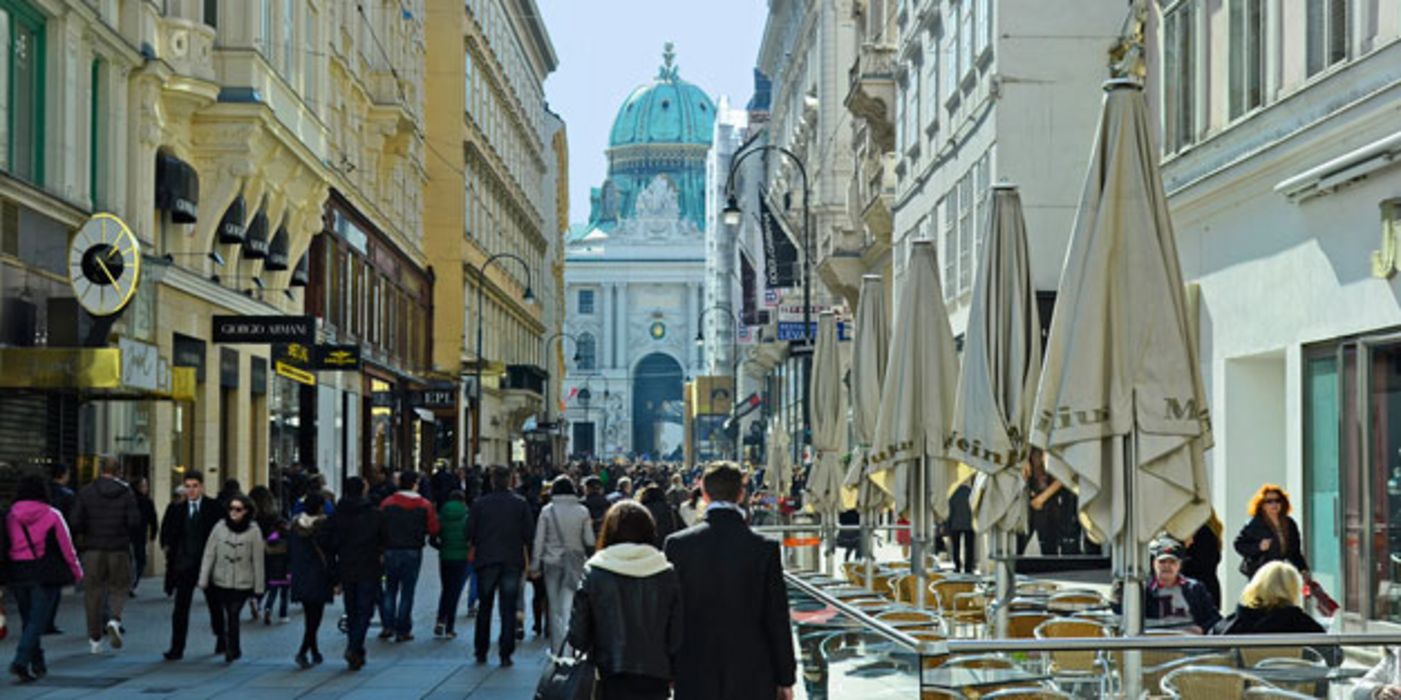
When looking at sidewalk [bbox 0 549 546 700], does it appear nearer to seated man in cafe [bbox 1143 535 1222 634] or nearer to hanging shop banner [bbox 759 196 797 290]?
seated man in cafe [bbox 1143 535 1222 634]

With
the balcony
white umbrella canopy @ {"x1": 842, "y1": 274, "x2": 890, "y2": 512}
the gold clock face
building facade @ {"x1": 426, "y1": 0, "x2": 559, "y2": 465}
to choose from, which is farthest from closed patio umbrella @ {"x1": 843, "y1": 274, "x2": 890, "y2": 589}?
building facade @ {"x1": 426, "y1": 0, "x2": 559, "y2": 465}

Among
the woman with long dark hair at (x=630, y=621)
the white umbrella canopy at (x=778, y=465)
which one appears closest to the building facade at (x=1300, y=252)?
the woman with long dark hair at (x=630, y=621)

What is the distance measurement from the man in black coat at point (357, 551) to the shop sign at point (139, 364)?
212 inches

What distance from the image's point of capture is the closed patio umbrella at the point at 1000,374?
1465 cm

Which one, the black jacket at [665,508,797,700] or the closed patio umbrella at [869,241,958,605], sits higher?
the closed patio umbrella at [869,241,958,605]

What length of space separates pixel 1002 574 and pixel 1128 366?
3.37 m

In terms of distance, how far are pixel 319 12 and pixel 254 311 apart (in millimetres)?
6181

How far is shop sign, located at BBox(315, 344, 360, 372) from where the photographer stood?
34594mm

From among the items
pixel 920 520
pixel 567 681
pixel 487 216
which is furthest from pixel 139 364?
pixel 487 216

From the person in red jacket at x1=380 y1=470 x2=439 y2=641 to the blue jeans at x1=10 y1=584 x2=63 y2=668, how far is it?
10.2 feet

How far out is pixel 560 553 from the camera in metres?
17.0

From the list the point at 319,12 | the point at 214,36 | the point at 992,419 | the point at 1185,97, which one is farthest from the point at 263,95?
the point at 992,419

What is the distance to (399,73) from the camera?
51719 millimetres

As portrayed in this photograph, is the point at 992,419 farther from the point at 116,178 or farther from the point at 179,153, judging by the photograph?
the point at 179,153
